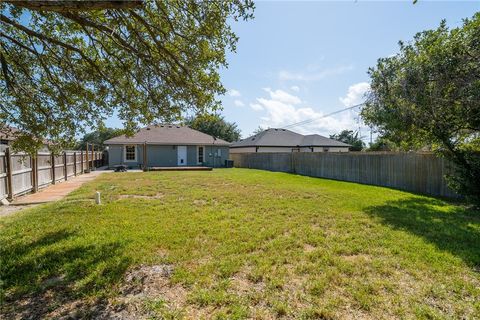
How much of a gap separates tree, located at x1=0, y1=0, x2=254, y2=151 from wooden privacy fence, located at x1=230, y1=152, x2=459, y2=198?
8419 mm

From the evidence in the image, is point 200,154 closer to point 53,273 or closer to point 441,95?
point 441,95

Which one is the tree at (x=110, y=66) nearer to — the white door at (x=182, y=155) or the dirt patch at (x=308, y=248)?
the dirt patch at (x=308, y=248)

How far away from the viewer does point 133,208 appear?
715cm

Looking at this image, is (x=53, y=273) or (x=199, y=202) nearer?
(x=53, y=273)

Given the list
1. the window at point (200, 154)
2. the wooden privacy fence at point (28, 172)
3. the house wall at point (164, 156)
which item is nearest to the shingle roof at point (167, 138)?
the house wall at point (164, 156)

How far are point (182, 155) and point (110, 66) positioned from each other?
19.6 meters

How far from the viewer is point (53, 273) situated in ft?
11.4

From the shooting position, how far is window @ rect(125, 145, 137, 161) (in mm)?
23530

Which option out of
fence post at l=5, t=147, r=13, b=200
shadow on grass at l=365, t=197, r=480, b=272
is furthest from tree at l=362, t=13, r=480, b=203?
fence post at l=5, t=147, r=13, b=200

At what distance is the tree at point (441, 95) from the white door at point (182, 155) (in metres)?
18.2

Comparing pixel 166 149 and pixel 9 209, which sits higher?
pixel 166 149

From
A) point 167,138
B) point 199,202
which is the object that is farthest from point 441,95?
A: point 167,138

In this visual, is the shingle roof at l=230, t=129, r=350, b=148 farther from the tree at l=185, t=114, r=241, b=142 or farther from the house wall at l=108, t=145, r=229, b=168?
the tree at l=185, t=114, r=241, b=142

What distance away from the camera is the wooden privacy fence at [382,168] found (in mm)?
10336
